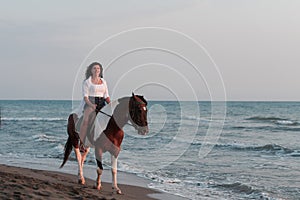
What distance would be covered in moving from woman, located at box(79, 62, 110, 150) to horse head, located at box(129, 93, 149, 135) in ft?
2.83

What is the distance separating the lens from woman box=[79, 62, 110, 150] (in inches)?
348

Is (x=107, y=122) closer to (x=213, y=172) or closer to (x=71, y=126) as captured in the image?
(x=71, y=126)

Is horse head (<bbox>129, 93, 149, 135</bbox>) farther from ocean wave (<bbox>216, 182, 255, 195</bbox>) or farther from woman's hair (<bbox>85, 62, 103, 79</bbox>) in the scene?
ocean wave (<bbox>216, 182, 255, 195</bbox>)

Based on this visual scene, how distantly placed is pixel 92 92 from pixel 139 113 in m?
1.21

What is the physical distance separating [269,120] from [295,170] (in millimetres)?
36452

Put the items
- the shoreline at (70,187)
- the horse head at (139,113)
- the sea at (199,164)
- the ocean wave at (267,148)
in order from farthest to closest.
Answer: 1. the ocean wave at (267,148)
2. the sea at (199,164)
3. the horse head at (139,113)
4. the shoreline at (70,187)

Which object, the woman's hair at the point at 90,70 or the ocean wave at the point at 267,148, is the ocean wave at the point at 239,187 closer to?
the woman's hair at the point at 90,70

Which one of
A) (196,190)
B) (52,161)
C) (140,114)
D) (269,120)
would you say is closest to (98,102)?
(140,114)

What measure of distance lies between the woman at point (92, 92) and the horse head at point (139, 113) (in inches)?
33.9

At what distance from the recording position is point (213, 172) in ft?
46.7

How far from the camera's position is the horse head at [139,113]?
8.18m

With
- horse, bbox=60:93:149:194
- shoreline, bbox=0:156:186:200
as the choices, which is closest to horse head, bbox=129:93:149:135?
horse, bbox=60:93:149:194

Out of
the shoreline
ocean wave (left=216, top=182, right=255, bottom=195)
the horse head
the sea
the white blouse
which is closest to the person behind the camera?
the shoreline

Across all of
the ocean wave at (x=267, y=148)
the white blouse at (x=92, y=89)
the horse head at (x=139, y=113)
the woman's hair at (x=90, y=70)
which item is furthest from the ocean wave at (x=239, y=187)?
the ocean wave at (x=267, y=148)
